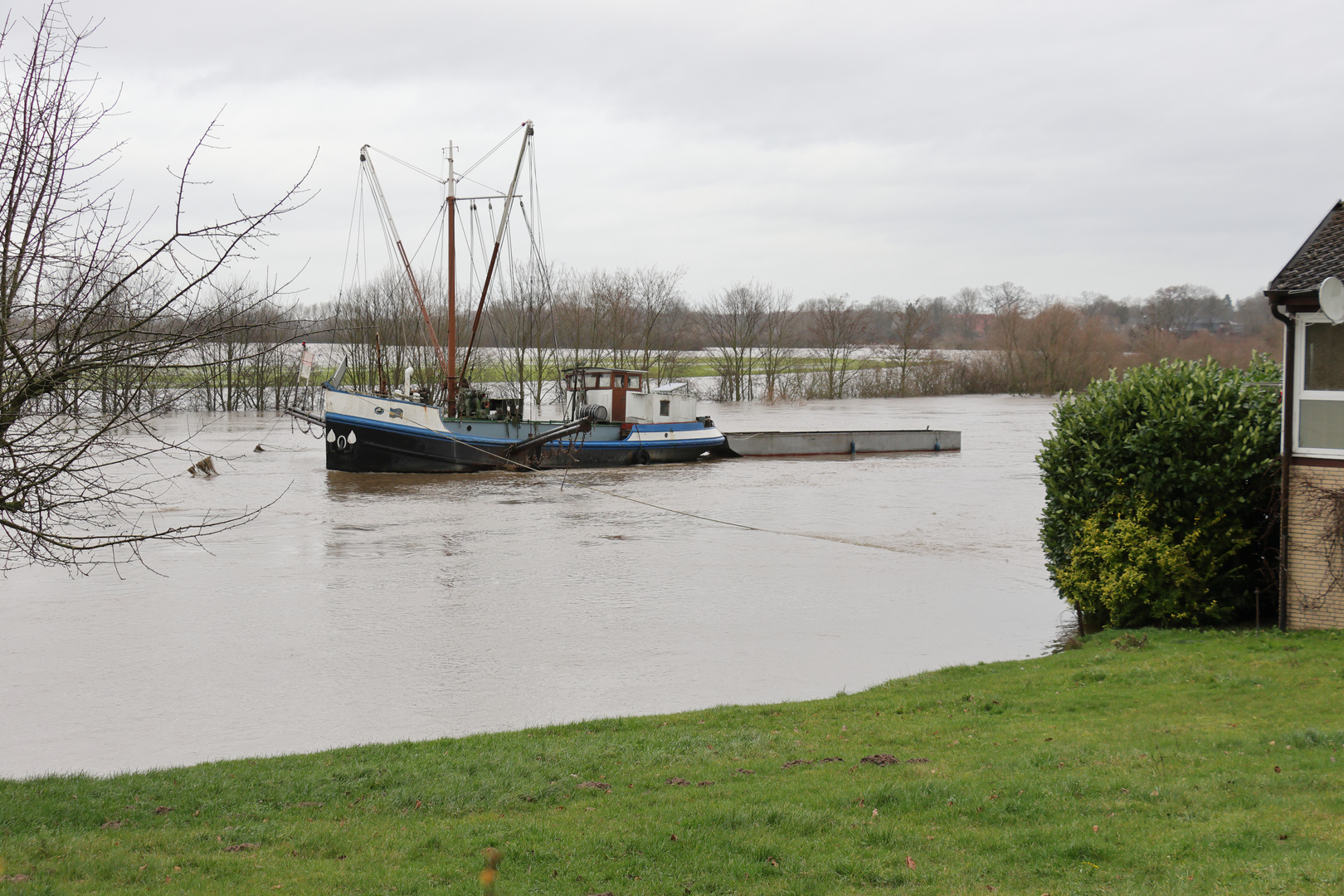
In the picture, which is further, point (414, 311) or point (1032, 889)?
point (414, 311)

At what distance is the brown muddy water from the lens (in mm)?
10070

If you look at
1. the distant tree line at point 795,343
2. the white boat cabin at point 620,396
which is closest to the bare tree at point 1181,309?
the distant tree line at point 795,343

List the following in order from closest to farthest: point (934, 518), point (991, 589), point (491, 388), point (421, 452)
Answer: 1. point (991, 589)
2. point (934, 518)
3. point (421, 452)
4. point (491, 388)

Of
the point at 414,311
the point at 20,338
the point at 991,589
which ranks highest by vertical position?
the point at 414,311

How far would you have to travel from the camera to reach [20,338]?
5926mm

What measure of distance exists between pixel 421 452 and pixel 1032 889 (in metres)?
32.5

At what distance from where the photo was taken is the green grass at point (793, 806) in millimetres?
4949

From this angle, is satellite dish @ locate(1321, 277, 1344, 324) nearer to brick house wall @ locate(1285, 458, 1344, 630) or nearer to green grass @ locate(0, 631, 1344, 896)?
brick house wall @ locate(1285, 458, 1344, 630)

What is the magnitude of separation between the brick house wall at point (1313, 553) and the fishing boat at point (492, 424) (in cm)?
2730

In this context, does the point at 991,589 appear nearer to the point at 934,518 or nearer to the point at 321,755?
the point at 934,518

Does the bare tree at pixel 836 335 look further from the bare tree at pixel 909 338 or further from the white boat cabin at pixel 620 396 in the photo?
the white boat cabin at pixel 620 396

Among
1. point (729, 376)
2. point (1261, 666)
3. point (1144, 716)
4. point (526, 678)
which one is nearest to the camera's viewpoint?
point (1144, 716)

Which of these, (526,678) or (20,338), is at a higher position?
(20,338)

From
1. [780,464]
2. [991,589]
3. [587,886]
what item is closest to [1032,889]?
[587,886]
